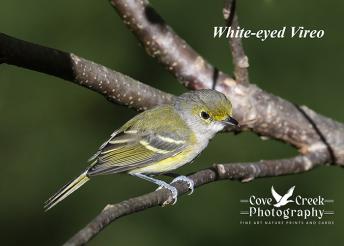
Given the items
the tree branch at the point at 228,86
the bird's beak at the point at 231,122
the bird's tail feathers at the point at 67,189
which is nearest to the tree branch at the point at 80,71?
the tree branch at the point at 228,86

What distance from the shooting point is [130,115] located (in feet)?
13.0

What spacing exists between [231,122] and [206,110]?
10.5 inches

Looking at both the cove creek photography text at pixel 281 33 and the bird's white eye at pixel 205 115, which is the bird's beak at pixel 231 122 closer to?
the bird's white eye at pixel 205 115

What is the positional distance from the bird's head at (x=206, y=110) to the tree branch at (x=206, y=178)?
11.9 inches

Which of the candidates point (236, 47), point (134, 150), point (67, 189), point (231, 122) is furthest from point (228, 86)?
point (67, 189)

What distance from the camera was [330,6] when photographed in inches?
154

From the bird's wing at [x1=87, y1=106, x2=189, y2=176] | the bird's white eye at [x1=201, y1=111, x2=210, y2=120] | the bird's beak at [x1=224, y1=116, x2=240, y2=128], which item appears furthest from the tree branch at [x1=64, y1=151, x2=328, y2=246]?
the bird's white eye at [x1=201, y1=111, x2=210, y2=120]

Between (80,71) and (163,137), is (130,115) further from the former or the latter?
(80,71)

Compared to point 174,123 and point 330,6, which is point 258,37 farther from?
point 174,123

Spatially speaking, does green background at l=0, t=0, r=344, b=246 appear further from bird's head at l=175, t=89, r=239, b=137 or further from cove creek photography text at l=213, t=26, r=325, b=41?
bird's head at l=175, t=89, r=239, b=137

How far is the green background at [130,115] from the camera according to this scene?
371cm

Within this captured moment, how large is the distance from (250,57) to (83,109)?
39.6 inches

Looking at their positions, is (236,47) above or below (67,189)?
above

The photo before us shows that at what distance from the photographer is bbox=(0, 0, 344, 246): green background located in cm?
371
